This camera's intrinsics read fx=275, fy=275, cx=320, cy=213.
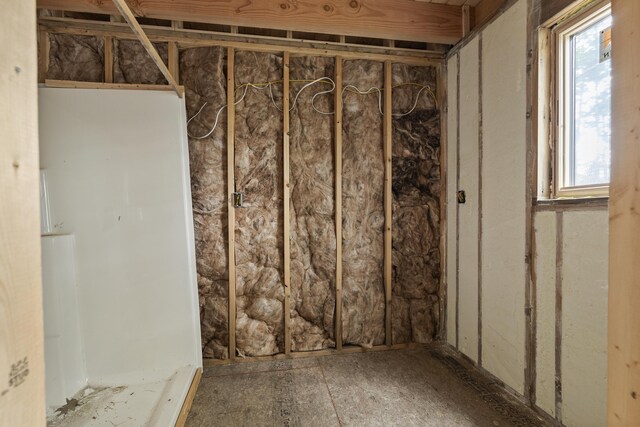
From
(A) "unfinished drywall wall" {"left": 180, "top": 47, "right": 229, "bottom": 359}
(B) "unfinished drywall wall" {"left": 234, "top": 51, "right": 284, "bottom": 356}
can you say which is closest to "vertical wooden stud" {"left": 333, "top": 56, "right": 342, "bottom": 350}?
(B) "unfinished drywall wall" {"left": 234, "top": 51, "right": 284, "bottom": 356}

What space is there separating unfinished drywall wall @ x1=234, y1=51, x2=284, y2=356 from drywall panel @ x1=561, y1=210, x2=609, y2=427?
1.76 metres

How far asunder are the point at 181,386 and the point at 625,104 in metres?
2.25

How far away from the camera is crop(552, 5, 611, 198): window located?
4.32 ft

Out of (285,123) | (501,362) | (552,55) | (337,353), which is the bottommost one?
(337,353)

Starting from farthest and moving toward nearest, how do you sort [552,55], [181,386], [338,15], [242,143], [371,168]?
1. [371,168]
2. [242,143]
3. [338,15]
4. [181,386]
5. [552,55]

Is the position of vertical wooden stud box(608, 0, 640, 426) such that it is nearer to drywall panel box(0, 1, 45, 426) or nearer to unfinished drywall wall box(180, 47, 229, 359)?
drywall panel box(0, 1, 45, 426)

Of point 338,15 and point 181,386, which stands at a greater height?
point 338,15

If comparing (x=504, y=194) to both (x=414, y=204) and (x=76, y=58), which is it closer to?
(x=414, y=204)

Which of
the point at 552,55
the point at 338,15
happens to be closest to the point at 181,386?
the point at 338,15

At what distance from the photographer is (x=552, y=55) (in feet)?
4.98

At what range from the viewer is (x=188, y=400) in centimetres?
163

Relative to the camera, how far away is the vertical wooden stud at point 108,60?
1.96 m

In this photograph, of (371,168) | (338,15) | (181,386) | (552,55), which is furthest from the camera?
(371,168)

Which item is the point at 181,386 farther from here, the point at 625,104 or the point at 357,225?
the point at 625,104
